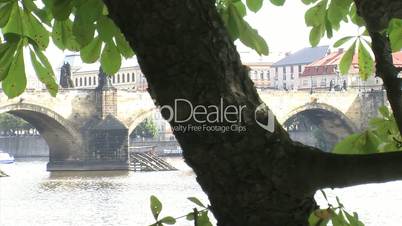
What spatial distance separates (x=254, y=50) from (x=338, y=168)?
0.35 m

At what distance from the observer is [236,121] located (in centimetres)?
62

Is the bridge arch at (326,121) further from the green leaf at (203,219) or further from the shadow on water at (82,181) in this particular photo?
the green leaf at (203,219)

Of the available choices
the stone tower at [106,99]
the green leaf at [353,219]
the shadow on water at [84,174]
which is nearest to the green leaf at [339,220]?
the green leaf at [353,219]

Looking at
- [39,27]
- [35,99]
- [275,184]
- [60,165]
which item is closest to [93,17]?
[39,27]

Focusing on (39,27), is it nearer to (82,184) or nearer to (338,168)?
(338,168)

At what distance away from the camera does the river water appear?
31.4 ft

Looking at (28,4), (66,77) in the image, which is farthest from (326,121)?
(28,4)

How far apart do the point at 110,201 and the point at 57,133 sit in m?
9.58

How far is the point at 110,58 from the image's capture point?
2.98 ft

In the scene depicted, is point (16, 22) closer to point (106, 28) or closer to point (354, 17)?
point (106, 28)

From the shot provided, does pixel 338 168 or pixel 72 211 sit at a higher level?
pixel 338 168

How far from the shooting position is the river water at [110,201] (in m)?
9.56

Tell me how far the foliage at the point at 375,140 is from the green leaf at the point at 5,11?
40 centimetres

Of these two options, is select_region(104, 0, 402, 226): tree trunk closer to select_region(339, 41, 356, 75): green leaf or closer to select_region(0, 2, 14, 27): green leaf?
select_region(0, 2, 14, 27): green leaf
